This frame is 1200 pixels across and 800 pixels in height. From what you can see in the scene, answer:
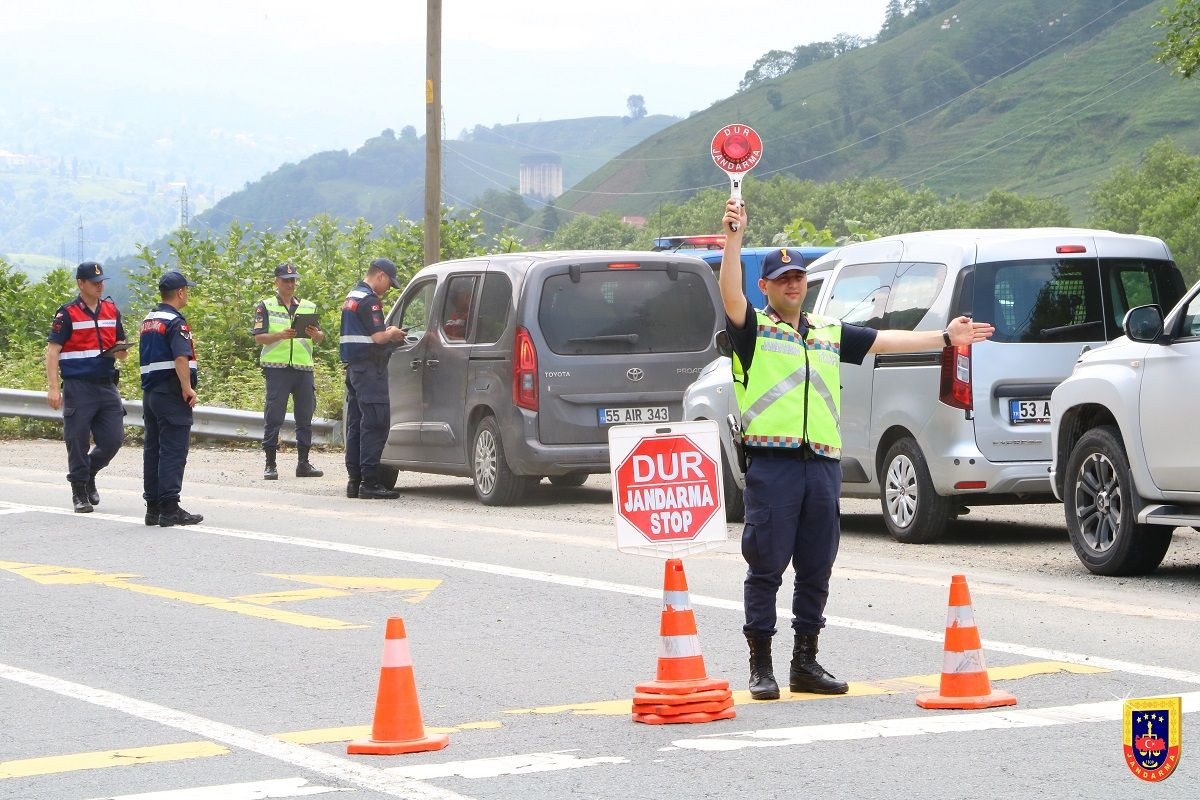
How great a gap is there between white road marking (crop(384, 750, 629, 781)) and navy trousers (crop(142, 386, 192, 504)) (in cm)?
795

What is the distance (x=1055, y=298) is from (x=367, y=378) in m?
6.30

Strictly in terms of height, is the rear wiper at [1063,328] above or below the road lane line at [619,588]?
above

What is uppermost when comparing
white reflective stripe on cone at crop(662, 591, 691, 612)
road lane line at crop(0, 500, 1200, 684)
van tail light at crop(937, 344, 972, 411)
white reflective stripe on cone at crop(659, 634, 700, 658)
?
van tail light at crop(937, 344, 972, 411)

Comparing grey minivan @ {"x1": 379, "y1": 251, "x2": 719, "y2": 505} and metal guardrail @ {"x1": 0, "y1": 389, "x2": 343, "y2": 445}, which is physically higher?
grey minivan @ {"x1": 379, "y1": 251, "x2": 719, "y2": 505}

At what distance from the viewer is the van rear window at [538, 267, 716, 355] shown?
48.0 feet

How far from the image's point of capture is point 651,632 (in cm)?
861

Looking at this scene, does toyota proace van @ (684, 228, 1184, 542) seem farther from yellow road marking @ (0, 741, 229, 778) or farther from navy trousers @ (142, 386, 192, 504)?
yellow road marking @ (0, 741, 229, 778)

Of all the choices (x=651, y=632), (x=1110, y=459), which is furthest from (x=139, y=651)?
(x=1110, y=459)

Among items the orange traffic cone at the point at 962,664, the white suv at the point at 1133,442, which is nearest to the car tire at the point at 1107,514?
the white suv at the point at 1133,442

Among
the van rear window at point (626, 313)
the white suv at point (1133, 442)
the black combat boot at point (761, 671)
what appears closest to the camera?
the black combat boot at point (761, 671)

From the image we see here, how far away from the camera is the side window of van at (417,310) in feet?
53.7

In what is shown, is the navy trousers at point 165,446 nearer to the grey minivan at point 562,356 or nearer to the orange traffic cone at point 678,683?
the grey minivan at point 562,356

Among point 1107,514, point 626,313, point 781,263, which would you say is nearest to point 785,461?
point 781,263

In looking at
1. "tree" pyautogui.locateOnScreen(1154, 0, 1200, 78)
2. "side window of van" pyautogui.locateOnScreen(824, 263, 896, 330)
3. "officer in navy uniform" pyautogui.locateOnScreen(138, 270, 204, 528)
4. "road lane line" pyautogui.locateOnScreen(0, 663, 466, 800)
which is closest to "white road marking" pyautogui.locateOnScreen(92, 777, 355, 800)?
"road lane line" pyautogui.locateOnScreen(0, 663, 466, 800)
